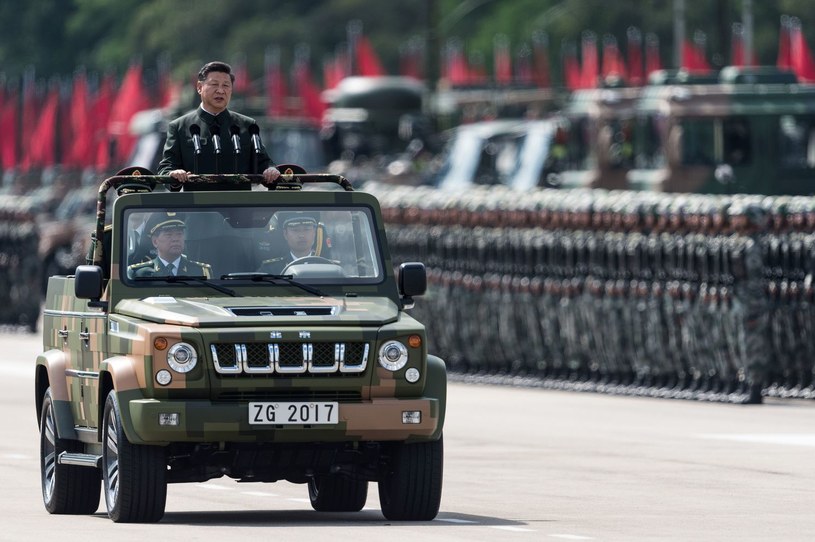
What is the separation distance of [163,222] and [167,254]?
0.61ft

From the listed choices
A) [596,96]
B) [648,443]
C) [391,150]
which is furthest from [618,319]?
[391,150]

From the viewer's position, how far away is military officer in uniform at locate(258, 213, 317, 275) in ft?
46.4

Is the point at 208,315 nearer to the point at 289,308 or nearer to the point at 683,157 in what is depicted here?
the point at 289,308

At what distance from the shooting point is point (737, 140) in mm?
34406

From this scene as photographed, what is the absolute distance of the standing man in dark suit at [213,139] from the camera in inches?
587

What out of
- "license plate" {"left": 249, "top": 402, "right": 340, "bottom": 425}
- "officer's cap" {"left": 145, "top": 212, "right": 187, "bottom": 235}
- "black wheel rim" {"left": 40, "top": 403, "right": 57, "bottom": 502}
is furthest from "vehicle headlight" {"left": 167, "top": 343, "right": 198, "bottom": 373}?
"black wheel rim" {"left": 40, "top": 403, "right": 57, "bottom": 502}

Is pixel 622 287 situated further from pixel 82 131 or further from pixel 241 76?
pixel 241 76

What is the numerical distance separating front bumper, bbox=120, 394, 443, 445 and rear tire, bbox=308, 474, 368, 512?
1.39 metres

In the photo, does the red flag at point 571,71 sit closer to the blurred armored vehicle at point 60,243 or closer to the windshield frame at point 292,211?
the blurred armored vehicle at point 60,243

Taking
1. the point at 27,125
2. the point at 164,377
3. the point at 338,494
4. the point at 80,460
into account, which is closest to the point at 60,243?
the point at 338,494

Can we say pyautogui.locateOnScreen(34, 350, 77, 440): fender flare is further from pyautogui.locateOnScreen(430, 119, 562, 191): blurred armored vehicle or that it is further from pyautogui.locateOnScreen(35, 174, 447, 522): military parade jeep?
pyautogui.locateOnScreen(430, 119, 562, 191): blurred armored vehicle

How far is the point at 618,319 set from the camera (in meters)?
26.4

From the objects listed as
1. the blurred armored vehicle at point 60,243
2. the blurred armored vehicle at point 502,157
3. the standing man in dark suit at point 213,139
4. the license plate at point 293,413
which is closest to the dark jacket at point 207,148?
the standing man in dark suit at point 213,139

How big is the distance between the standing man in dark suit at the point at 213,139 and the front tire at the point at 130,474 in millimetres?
1733
